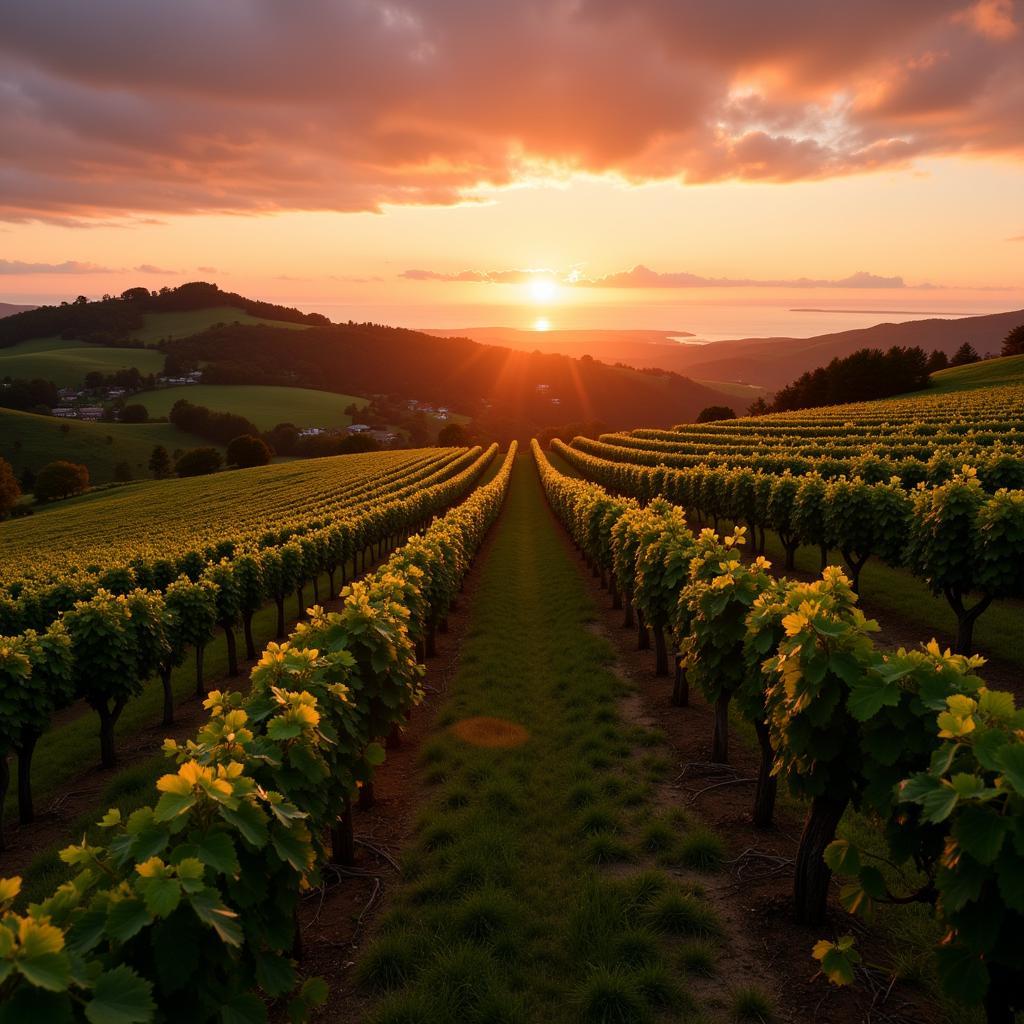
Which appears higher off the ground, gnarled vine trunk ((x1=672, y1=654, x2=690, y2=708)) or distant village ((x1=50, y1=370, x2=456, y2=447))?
distant village ((x1=50, y1=370, x2=456, y2=447))

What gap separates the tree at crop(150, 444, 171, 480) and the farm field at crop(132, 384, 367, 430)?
118 feet

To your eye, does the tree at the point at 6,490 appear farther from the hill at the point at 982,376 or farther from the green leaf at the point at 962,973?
the hill at the point at 982,376

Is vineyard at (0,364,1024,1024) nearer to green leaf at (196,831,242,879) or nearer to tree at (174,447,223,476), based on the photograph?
green leaf at (196,831,242,879)

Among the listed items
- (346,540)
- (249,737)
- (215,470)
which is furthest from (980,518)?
(215,470)

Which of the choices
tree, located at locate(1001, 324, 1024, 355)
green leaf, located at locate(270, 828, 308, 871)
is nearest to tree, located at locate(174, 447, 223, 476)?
green leaf, located at locate(270, 828, 308, 871)

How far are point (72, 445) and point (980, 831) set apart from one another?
132738mm

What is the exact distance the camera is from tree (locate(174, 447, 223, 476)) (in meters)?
107

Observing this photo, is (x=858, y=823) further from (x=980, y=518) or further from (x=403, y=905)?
(x=980, y=518)

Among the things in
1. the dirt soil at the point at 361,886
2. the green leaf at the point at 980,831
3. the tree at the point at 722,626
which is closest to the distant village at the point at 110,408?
the dirt soil at the point at 361,886

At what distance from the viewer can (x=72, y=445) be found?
109375 millimetres

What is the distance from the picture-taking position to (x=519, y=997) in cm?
616

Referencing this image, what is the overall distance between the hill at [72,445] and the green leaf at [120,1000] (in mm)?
121037

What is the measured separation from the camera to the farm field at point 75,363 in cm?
16450

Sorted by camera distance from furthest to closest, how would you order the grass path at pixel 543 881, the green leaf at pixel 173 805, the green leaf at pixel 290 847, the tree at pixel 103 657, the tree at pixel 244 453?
1. the tree at pixel 244 453
2. the tree at pixel 103 657
3. the grass path at pixel 543 881
4. the green leaf at pixel 290 847
5. the green leaf at pixel 173 805
